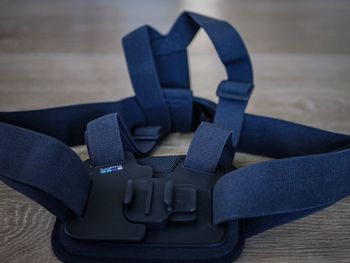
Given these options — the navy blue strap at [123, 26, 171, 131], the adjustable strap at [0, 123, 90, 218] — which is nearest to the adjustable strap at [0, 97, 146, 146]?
the navy blue strap at [123, 26, 171, 131]

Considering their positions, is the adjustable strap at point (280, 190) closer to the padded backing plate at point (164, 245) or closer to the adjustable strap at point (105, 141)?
the padded backing plate at point (164, 245)

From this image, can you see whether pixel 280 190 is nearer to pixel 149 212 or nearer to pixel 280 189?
pixel 280 189

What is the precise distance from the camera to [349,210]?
0.67 m

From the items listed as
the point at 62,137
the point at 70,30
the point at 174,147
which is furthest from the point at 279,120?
the point at 70,30

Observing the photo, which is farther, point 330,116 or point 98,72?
point 98,72

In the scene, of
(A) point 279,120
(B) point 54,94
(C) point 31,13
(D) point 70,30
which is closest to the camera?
(A) point 279,120

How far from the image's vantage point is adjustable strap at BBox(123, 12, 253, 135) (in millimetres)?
827

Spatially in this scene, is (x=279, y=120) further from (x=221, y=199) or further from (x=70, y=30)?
(x=70, y=30)

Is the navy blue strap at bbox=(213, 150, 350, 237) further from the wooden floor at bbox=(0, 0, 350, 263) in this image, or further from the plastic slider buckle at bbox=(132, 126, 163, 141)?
the plastic slider buckle at bbox=(132, 126, 163, 141)

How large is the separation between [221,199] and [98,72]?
1.77 ft

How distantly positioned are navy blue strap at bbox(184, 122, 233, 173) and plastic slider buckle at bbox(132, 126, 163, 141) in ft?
0.50

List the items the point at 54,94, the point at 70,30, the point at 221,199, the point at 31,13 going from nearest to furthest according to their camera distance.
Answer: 1. the point at 221,199
2. the point at 54,94
3. the point at 70,30
4. the point at 31,13

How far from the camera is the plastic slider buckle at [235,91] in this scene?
31.4 inches

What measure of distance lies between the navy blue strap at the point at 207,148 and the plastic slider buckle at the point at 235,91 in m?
0.14
